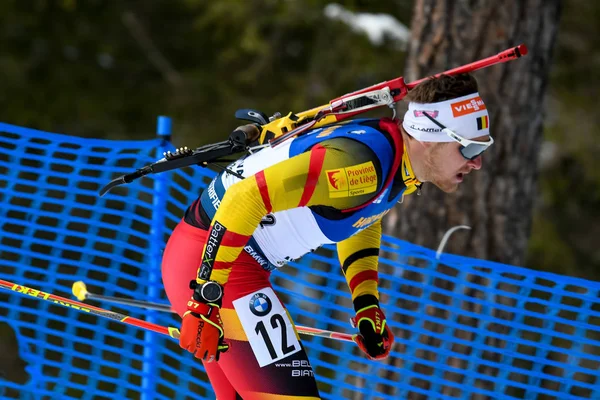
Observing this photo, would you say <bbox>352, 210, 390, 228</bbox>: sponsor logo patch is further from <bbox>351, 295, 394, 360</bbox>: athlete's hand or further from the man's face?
<bbox>351, 295, 394, 360</bbox>: athlete's hand

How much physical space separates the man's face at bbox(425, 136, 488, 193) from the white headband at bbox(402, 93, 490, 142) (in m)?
0.04

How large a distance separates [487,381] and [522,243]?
2.87 ft

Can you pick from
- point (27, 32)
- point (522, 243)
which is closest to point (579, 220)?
point (522, 243)

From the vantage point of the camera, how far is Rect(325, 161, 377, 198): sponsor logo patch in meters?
2.65

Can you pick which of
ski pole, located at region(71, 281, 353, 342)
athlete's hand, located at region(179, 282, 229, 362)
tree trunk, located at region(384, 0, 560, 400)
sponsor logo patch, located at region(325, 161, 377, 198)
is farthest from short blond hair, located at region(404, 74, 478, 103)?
tree trunk, located at region(384, 0, 560, 400)

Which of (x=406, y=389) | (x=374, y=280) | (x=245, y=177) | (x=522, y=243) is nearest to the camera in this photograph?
(x=245, y=177)

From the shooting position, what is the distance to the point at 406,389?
4426 millimetres

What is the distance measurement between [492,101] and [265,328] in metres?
2.32

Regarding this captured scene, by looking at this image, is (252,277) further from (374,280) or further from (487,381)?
(487,381)

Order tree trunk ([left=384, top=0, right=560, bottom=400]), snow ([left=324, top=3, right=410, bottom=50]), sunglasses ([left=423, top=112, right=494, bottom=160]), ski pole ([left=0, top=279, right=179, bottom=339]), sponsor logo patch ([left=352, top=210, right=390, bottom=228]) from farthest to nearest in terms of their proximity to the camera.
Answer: snow ([left=324, top=3, right=410, bottom=50])
tree trunk ([left=384, top=0, right=560, bottom=400])
ski pole ([left=0, top=279, right=179, bottom=339])
sponsor logo patch ([left=352, top=210, right=390, bottom=228])
sunglasses ([left=423, top=112, right=494, bottom=160])

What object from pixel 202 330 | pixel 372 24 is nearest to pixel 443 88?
pixel 202 330

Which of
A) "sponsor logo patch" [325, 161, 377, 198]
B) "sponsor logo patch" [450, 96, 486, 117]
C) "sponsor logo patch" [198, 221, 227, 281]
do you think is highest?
"sponsor logo patch" [450, 96, 486, 117]

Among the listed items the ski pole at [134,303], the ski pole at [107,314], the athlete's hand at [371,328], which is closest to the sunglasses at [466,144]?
the athlete's hand at [371,328]

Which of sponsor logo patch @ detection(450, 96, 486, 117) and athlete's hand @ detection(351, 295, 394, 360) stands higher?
sponsor logo patch @ detection(450, 96, 486, 117)
